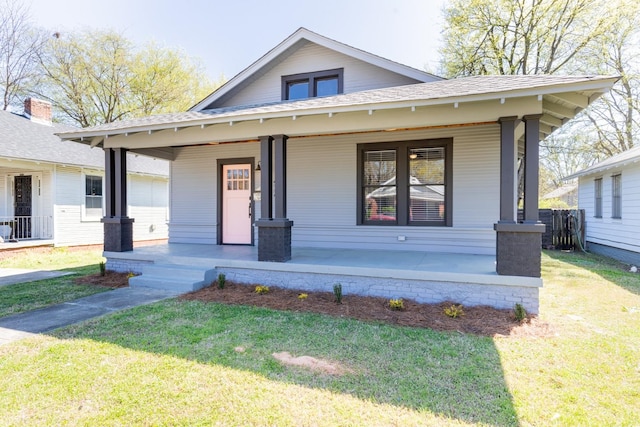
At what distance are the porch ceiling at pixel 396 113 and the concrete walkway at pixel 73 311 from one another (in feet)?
10.00

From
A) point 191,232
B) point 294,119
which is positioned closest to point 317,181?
point 294,119

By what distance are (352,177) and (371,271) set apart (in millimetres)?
2994

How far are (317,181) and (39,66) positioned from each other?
21.7 meters

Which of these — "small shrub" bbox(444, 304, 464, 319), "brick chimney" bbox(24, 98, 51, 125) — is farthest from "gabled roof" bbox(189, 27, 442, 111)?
"brick chimney" bbox(24, 98, 51, 125)

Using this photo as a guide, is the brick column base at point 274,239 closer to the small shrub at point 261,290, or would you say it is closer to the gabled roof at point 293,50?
the small shrub at point 261,290

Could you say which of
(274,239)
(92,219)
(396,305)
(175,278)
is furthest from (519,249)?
(92,219)

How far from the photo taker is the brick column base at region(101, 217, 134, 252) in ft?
24.7

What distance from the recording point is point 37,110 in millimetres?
14258

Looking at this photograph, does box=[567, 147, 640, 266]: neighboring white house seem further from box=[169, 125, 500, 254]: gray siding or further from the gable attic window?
the gable attic window

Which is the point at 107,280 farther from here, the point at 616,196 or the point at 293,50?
the point at 616,196

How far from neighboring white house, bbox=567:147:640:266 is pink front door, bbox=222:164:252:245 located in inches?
380

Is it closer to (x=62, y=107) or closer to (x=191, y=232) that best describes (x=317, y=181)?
(x=191, y=232)

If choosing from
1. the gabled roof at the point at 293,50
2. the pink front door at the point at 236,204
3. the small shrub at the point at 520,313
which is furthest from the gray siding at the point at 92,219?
the small shrub at the point at 520,313

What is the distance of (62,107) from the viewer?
72.6 ft
